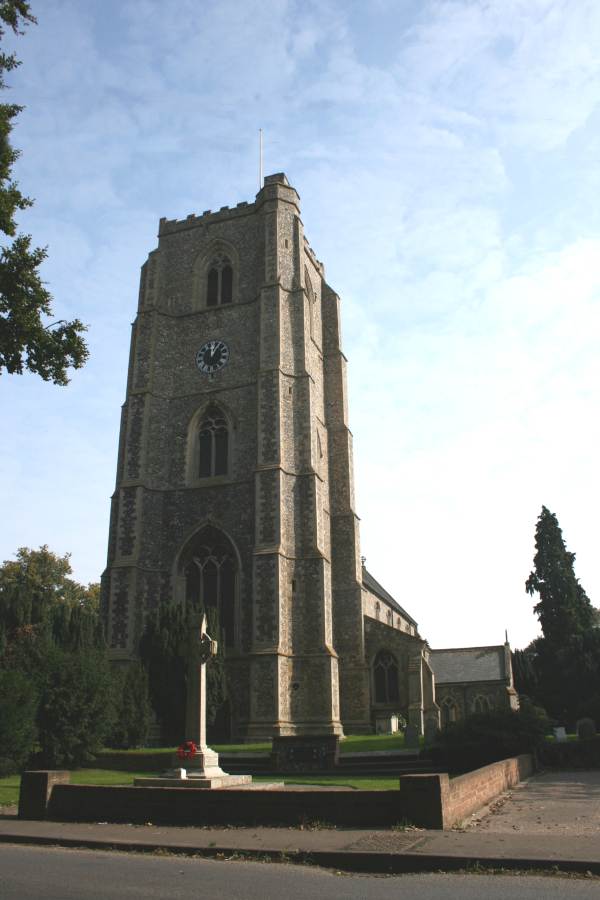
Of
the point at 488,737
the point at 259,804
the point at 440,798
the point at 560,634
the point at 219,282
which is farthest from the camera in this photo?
the point at 560,634

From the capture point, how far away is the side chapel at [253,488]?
2656cm

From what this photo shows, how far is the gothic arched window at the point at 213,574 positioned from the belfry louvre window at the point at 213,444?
2755 mm

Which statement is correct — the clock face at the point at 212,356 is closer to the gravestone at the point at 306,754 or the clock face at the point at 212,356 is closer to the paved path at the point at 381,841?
the gravestone at the point at 306,754

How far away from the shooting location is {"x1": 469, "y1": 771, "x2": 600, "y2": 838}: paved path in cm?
940

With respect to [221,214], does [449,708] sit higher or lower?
lower

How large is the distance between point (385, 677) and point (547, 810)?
1943 centimetres

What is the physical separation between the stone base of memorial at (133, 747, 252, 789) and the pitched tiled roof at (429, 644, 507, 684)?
36537 mm

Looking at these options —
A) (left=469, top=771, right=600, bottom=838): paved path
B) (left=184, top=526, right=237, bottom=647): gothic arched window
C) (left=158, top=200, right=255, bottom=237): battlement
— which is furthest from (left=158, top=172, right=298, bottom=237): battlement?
(left=469, top=771, right=600, bottom=838): paved path

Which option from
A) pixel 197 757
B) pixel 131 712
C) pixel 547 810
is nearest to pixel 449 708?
pixel 131 712

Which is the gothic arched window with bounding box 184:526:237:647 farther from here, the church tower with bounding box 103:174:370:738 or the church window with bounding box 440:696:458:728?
the church window with bounding box 440:696:458:728

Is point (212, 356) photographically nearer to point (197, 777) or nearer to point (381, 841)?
point (197, 777)

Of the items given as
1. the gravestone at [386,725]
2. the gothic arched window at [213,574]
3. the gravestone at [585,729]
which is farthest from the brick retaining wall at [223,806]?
the gravestone at [386,725]

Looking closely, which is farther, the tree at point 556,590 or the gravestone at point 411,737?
the tree at point 556,590

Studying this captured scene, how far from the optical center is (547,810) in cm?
1157
